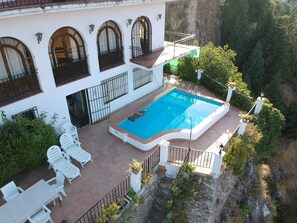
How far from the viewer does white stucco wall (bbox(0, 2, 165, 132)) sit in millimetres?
10461

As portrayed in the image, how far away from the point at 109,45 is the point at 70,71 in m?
3.08

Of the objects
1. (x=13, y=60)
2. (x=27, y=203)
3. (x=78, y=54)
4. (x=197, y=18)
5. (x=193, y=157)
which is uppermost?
(x=13, y=60)

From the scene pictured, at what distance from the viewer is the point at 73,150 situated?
1220 centimetres

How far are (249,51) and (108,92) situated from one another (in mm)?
32051

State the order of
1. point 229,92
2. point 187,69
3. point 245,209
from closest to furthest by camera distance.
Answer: point 245,209
point 229,92
point 187,69

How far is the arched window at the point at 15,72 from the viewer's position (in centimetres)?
1062

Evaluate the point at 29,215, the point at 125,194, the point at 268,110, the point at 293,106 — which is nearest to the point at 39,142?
the point at 29,215

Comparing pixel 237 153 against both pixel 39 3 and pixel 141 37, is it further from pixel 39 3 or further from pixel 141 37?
pixel 39 3

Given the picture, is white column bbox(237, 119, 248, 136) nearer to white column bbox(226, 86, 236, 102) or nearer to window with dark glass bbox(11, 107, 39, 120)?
white column bbox(226, 86, 236, 102)

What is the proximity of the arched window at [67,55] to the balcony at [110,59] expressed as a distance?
1.21 m

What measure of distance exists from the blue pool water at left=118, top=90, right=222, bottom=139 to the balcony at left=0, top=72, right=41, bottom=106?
528 centimetres

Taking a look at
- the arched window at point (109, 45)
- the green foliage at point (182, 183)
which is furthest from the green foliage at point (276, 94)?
the green foliage at point (182, 183)

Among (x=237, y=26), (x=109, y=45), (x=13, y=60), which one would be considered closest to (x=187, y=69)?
(x=109, y=45)

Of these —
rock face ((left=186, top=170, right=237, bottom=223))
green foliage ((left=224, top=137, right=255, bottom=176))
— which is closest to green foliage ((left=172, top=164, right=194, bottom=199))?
rock face ((left=186, top=170, right=237, bottom=223))
